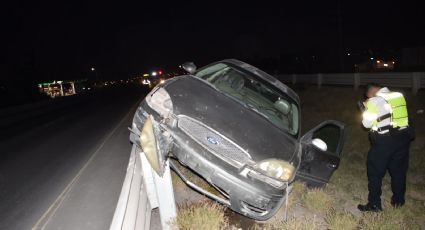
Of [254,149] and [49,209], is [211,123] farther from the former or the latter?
[49,209]

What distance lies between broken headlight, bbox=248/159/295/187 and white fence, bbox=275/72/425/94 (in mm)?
10176

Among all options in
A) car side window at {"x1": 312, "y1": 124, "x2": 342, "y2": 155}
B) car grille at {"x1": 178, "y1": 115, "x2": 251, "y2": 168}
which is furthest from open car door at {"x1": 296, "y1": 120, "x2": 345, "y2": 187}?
car grille at {"x1": 178, "y1": 115, "x2": 251, "y2": 168}

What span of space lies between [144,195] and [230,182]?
1030mm

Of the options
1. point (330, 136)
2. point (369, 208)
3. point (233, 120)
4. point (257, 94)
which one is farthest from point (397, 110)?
point (330, 136)

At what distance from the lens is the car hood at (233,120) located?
4.27m

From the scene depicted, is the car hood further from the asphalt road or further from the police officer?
the asphalt road

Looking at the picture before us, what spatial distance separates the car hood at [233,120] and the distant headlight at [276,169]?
76 millimetres

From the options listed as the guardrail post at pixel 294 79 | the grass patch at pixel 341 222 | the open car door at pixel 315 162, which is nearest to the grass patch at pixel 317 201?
the open car door at pixel 315 162

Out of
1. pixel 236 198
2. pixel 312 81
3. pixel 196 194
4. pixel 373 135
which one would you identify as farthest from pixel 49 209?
pixel 312 81

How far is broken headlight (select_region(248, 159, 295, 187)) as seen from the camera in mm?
4109

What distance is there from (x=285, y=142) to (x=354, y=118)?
835 centimetres

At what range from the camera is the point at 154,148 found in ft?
13.1

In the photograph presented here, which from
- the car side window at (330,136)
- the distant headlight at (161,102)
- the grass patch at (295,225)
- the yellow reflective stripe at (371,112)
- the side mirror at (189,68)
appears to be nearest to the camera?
the grass patch at (295,225)

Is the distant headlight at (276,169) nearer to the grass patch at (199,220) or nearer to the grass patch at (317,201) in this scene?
the grass patch at (199,220)
